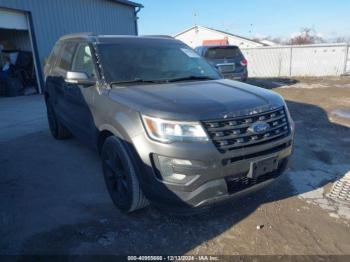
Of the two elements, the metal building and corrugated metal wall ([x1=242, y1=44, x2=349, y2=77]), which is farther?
corrugated metal wall ([x1=242, y1=44, x2=349, y2=77])

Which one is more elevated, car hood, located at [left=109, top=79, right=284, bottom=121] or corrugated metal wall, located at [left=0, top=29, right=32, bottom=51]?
corrugated metal wall, located at [left=0, top=29, right=32, bottom=51]

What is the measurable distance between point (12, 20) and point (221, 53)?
25.8ft

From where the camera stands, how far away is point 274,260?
2623 mm

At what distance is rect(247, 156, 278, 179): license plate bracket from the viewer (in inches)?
110

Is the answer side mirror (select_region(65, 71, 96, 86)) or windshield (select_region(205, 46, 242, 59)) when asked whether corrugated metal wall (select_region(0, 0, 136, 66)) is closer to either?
windshield (select_region(205, 46, 242, 59))

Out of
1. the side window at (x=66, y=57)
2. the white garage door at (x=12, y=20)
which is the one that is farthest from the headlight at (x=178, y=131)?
the white garage door at (x=12, y=20)

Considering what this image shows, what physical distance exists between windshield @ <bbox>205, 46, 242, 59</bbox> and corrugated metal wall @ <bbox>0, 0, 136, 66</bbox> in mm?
6800

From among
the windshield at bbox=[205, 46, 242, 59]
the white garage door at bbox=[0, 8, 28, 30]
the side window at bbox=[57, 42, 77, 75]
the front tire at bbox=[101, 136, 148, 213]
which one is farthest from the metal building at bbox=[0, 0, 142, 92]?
the front tire at bbox=[101, 136, 148, 213]

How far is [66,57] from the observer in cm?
485

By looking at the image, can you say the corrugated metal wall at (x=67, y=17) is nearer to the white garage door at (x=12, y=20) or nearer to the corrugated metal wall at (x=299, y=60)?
the white garage door at (x=12, y=20)

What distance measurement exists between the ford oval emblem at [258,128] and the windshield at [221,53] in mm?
8633

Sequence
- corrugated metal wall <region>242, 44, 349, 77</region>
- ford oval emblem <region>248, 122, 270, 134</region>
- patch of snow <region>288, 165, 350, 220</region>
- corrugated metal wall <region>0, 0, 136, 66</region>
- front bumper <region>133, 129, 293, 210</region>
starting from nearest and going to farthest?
front bumper <region>133, 129, 293, 210</region>, ford oval emblem <region>248, 122, 270, 134</region>, patch of snow <region>288, 165, 350, 220</region>, corrugated metal wall <region>0, 0, 136, 66</region>, corrugated metal wall <region>242, 44, 349, 77</region>

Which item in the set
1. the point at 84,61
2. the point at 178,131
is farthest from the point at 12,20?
the point at 178,131

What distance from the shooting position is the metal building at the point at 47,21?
11438 mm
